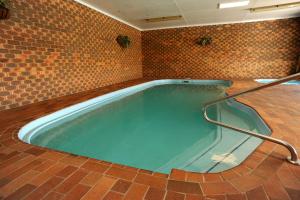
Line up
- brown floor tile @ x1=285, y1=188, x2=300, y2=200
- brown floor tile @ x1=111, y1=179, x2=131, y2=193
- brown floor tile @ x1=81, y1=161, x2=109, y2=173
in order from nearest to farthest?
brown floor tile @ x1=285, y1=188, x2=300, y2=200
brown floor tile @ x1=111, y1=179, x2=131, y2=193
brown floor tile @ x1=81, y1=161, x2=109, y2=173

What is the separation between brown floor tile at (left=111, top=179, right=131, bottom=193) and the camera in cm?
119

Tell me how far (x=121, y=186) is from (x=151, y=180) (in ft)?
0.72

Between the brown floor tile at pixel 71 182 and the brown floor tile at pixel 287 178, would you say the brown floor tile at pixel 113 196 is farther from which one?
the brown floor tile at pixel 287 178

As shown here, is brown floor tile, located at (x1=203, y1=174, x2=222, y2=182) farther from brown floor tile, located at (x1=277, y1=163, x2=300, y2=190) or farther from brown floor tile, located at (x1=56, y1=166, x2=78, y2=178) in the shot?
brown floor tile, located at (x1=56, y1=166, x2=78, y2=178)

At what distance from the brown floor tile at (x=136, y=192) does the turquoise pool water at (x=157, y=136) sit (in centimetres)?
67

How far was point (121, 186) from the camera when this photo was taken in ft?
4.03

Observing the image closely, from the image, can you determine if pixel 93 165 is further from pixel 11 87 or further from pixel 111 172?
pixel 11 87

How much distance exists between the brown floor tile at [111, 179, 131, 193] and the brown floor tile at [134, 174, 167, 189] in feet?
0.24

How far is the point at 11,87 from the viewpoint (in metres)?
3.20

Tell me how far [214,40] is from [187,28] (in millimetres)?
1367

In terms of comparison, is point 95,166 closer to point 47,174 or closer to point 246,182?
point 47,174

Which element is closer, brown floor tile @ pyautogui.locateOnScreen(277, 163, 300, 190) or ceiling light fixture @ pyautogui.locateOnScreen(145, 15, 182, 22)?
brown floor tile @ pyautogui.locateOnScreen(277, 163, 300, 190)

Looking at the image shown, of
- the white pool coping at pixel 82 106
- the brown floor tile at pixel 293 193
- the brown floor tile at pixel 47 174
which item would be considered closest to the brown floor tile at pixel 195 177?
the brown floor tile at pixel 293 193

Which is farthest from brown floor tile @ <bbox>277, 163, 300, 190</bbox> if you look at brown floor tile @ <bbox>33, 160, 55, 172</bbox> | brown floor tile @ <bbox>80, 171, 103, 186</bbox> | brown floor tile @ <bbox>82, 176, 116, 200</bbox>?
brown floor tile @ <bbox>33, 160, 55, 172</bbox>
